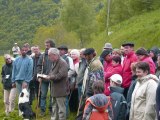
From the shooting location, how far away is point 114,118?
24.2ft

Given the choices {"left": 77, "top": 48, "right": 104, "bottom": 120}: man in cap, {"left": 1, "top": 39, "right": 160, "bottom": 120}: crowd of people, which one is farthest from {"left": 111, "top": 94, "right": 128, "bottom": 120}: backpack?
{"left": 77, "top": 48, "right": 104, "bottom": 120}: man in cap

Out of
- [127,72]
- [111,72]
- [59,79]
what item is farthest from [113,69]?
[59,79]

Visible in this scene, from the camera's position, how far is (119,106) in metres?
7.35

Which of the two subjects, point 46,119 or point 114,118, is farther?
point 46,119

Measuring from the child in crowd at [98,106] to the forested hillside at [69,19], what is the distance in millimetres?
19942

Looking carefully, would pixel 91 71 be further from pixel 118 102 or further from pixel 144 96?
pixel 144 96

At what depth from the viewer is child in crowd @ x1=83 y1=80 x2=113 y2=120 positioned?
668cm

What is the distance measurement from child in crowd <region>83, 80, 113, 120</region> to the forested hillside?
1994 cm

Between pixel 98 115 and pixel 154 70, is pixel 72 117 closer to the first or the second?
pixel 154 70

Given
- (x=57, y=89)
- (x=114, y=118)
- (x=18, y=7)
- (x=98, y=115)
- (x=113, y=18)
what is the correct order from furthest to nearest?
(x=18, y=7), (x=113, y=18), (x=57, y=89), (x=114, y=118), (x=98, y=115)

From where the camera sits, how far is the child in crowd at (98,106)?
6.68 m

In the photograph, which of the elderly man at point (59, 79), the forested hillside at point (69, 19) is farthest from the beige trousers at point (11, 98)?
the forested hillside at point (69, 19)

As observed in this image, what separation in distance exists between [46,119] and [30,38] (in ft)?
304

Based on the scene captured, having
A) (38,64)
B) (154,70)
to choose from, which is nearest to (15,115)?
(38,64)
